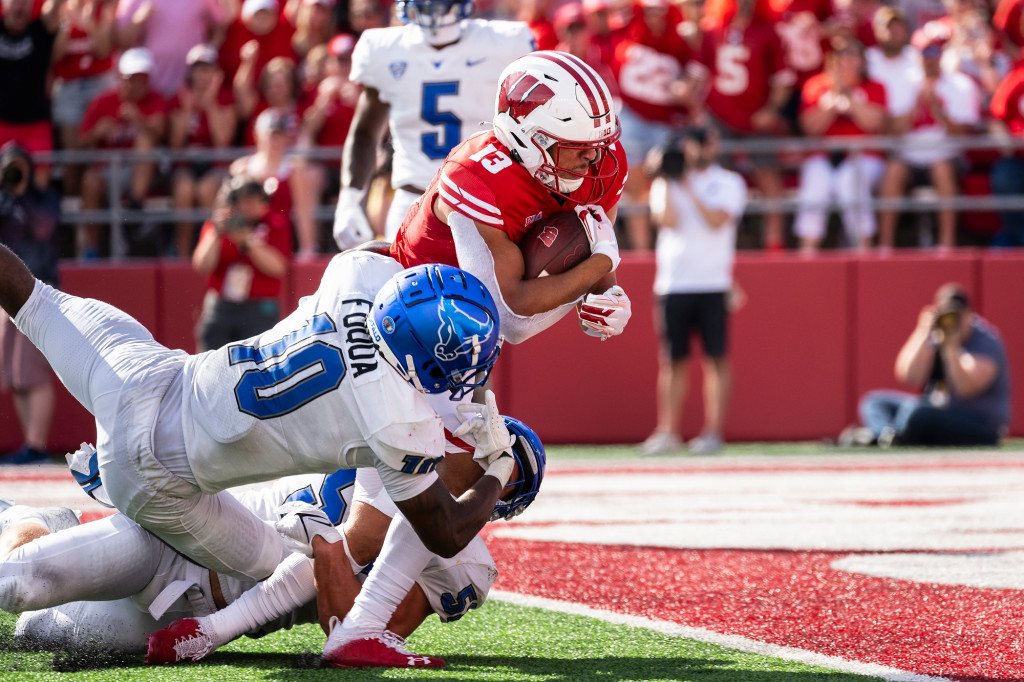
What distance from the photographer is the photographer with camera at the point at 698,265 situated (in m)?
8.68

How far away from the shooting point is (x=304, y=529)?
3.54 metres

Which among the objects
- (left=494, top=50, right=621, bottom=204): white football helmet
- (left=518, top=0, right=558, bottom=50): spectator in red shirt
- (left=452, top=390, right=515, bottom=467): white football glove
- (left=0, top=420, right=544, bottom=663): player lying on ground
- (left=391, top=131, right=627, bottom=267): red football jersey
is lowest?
(left=0, top=420, right=544, bottom=663): player lying on ground

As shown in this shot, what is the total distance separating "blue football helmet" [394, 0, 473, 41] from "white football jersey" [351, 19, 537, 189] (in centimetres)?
6

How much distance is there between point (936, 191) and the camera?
9500 millimetres

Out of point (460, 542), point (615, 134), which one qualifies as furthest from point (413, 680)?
point (615, 134)

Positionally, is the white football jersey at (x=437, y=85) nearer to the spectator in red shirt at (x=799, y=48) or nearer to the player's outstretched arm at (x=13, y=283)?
the player's outstretched arm at (x=13, y=283)

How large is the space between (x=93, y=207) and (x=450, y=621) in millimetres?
6128

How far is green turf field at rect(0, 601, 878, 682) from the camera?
10.3 ft

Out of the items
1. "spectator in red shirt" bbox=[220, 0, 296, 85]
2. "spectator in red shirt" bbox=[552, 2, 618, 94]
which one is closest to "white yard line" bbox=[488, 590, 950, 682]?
"spectator in red shirt" bbox=[552, 2, 618, 94]

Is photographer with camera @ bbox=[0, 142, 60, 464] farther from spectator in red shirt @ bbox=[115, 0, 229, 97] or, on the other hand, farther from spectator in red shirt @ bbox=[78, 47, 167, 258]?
spectator in red shirt @ bbox=[115, 0, 229, 97]

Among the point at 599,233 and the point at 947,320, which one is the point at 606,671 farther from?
the point at 947,320

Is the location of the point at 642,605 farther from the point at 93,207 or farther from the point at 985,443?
the point at 93,207

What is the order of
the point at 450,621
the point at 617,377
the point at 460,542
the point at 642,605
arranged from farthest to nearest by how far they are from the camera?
1. the point at 617,377
2. the point at 642,605
3. the point at 450,621
4. the point at 460,542

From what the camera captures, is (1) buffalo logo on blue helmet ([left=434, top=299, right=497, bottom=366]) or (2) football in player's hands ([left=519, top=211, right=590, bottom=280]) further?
(2) football in player's hands ([left=519, top=211, right=590, bottom=280])
